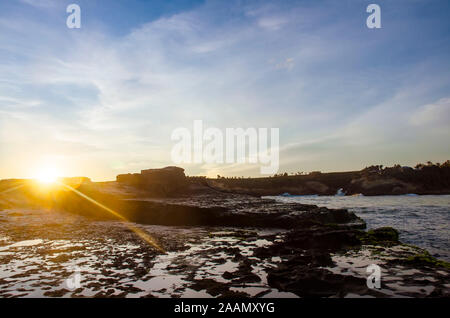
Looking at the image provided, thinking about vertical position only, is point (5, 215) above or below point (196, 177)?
below

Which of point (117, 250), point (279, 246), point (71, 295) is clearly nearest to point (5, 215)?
point (117, 250)

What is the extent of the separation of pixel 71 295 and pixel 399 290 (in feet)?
18.7

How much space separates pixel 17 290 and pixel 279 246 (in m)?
6.21

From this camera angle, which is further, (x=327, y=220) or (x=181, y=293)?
(x=327, y=220)

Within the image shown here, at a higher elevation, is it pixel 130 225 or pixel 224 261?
pixel 224 261

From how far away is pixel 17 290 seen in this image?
16.3 feet

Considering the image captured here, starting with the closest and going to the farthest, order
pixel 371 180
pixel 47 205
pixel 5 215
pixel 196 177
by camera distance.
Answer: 1. pixel 5 215
2. pixel 47 205
3. pixel 196 177
4. pixel 371 180

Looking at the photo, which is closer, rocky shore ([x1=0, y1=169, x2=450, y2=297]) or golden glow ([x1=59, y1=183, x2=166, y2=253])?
rocky shore ([x1=0, y1=169, x2=450, y2=297])

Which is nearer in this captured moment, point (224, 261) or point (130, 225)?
point (224, 261)

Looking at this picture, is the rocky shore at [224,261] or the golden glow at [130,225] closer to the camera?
the rocky shore at [224,261]
